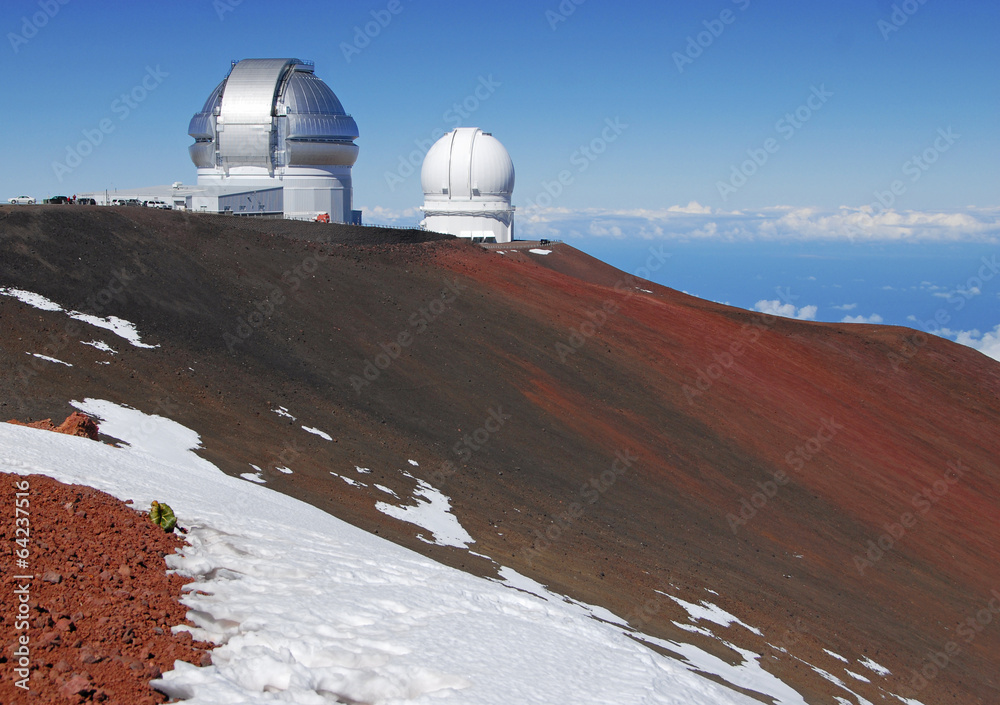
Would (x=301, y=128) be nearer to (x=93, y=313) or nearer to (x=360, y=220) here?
(x=360, y=220)

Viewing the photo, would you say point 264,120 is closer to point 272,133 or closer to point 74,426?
point 272,133

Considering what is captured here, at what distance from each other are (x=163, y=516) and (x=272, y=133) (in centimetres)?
3906

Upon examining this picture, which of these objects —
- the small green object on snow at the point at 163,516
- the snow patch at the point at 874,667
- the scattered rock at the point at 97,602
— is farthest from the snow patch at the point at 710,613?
the scattered rock at the point at 97,602

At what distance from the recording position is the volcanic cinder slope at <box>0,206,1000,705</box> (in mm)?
17000

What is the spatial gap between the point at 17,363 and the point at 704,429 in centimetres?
2070

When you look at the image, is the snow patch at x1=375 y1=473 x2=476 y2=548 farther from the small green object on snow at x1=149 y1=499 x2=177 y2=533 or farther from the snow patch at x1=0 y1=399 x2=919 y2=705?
the small green object on snow at x1=149 y1=499 x2=177 y2=533

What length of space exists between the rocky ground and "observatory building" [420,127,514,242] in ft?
167

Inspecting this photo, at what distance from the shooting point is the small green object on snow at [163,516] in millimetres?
9594

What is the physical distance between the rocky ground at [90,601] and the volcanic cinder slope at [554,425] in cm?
597

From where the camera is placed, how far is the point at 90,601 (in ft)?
24.2

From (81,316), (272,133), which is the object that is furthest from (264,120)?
(81,316)

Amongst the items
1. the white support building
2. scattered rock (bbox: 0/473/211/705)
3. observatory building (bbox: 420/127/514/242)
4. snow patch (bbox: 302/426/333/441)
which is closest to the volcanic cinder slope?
snow patch (bbox: 302/426/333/441)

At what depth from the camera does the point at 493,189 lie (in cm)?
5975

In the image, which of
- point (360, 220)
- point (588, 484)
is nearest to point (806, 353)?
point (588, 484)
